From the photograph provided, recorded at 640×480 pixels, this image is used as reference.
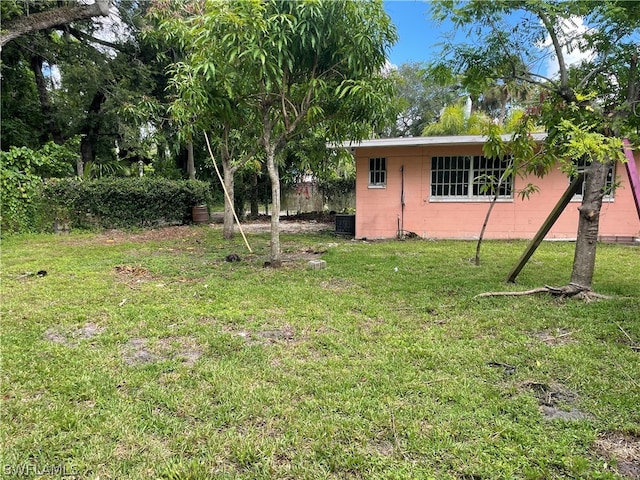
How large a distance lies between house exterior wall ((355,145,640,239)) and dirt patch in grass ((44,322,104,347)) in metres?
7.51

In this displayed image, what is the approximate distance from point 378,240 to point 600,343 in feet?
22.6

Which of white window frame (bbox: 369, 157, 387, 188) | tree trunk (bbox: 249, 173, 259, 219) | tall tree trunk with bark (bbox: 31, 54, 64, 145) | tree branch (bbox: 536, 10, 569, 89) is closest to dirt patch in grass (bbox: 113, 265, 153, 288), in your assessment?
tree branch (bbox: 536, 10, 569, 89)

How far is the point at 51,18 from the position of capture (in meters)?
9.78

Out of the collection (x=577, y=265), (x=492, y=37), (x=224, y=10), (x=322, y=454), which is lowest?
(x=322, y=454)

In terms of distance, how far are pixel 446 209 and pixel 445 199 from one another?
260mm

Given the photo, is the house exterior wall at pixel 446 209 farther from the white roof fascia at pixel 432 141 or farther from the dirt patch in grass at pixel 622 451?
the dirt patch in grass at pixel 622 451

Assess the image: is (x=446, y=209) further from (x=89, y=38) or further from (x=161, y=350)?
(x=89, y=38)

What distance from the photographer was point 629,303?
14.2ft

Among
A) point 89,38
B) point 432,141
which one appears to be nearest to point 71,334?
point 432,141

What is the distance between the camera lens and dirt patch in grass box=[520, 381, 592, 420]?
2.31m

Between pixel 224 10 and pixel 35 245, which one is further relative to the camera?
pixel 35 245

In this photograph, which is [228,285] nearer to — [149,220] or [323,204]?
[149,220]

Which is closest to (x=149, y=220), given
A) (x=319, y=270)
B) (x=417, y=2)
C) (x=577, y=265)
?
(x=319, y=270)

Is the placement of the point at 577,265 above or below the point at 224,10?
below
